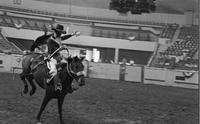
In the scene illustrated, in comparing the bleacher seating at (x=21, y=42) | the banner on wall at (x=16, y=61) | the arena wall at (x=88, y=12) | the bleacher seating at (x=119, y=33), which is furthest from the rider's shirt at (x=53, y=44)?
the arena wall at (x=88, y=12)

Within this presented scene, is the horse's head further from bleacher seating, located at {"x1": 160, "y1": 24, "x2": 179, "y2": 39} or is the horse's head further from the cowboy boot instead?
bleacher seating, located at {"x1": 160, "y1": 24, "x2": 179, "y2": 39}

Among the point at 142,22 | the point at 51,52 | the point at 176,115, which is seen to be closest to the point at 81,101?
the point at 176,115

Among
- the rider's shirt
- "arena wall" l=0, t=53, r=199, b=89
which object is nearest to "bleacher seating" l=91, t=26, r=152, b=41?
"arena wall" l=0, t=53, r=199, b=89

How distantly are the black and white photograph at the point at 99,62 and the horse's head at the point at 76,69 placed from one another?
2cm

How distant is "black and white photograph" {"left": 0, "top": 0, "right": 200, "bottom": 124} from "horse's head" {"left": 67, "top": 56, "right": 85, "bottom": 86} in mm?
19

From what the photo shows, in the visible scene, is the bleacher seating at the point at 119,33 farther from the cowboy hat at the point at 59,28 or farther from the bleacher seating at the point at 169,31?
the cowboy hat at the point at 59,28

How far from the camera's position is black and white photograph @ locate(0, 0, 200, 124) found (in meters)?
6.75

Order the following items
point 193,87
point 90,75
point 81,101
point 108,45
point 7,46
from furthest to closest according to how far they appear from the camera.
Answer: point 108,45, point 7,46, point 90,75, point 193,87, point 81,101

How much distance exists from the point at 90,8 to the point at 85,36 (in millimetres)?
4630

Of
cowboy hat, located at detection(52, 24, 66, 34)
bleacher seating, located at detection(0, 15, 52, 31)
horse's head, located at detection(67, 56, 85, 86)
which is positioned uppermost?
bleacher seating, located at detection(0, 15, 52, 31)

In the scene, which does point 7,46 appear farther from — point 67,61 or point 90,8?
point 67,61

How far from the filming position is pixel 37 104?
8.98m

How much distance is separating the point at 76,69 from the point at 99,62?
1663 cm

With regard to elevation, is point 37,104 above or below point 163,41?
below
